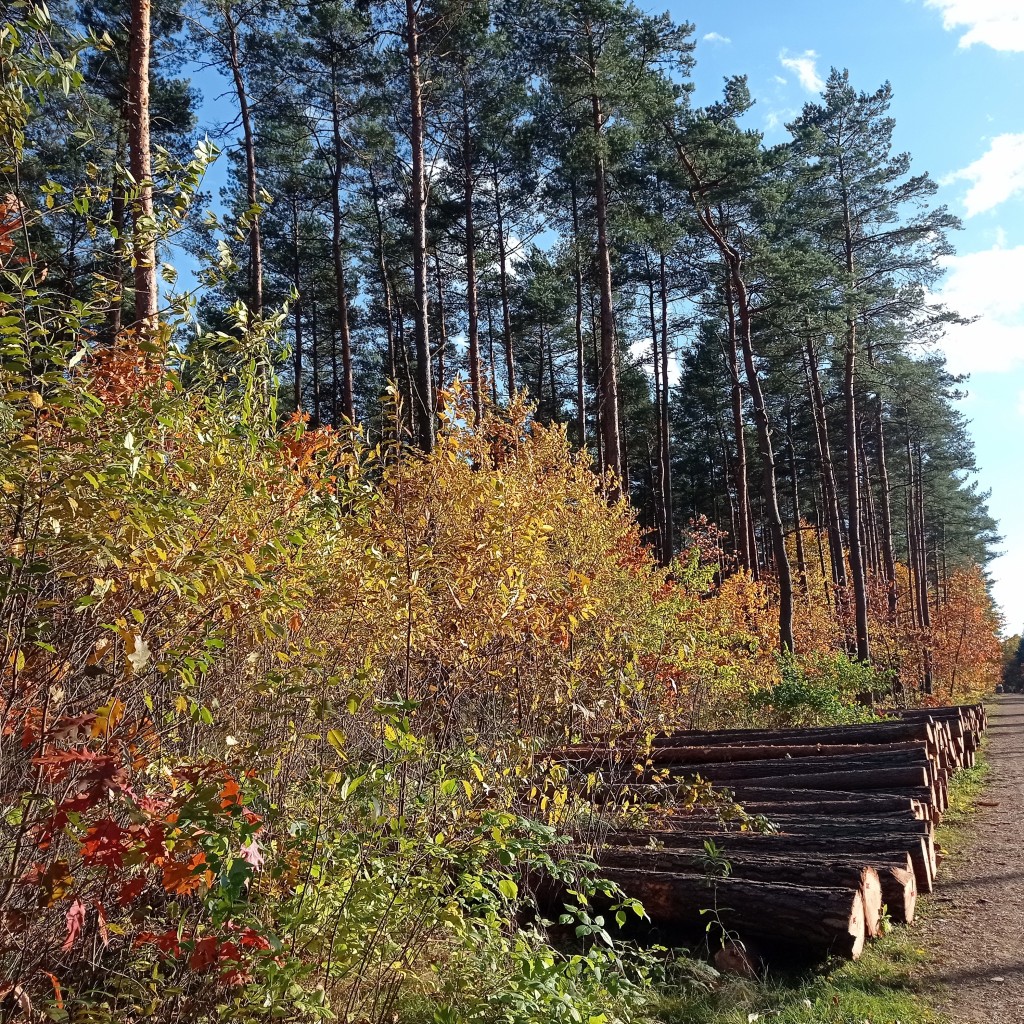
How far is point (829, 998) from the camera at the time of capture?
4328 mm

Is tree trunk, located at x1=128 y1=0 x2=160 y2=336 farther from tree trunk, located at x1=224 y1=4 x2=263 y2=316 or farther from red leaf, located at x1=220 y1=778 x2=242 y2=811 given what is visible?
tree trunk, located at x1=224 y1=4 x2=263 y2=316

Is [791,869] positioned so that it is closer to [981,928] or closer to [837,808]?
[981,928]

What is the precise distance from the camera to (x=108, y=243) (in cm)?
338

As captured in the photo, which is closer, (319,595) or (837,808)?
(319,595)

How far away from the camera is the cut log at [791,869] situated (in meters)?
4.93

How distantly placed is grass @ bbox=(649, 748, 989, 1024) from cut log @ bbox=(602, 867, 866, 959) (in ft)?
0.60

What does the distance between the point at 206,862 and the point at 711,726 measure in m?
11.8

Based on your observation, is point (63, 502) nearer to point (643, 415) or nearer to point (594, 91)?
point (594, 91)

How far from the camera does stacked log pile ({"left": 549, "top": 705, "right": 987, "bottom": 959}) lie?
4812 millimetres

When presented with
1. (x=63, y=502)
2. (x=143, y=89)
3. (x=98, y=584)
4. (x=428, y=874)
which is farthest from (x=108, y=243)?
(x=143, y=89)

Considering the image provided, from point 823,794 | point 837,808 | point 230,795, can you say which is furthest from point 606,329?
point 230,795

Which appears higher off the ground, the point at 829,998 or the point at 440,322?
the point at 440,322

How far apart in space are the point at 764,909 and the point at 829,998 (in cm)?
58

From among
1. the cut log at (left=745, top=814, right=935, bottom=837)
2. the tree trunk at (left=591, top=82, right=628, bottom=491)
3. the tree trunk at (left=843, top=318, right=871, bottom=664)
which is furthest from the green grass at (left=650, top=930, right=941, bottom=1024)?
the tree trunk at (left=843, top=318, right=871, bottom=664)
